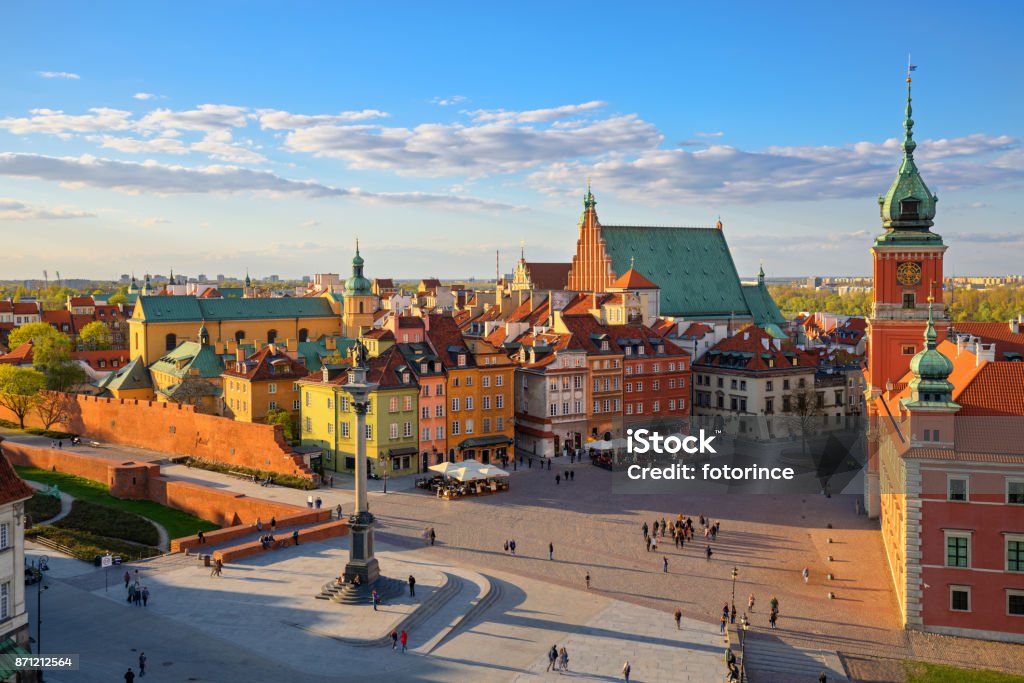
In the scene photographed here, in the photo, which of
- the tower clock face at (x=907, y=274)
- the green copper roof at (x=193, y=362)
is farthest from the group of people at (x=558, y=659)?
the green copper roof at (x=193, y=362)

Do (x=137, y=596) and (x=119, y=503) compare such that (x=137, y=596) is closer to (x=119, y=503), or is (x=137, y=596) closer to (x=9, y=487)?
(x=9, y=487)

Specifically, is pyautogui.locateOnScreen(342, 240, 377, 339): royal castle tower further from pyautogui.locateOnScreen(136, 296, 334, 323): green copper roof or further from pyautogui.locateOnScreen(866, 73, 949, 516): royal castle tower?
pyautogui.locateOnScreen(866, 73, 949, 516): royal castle tower

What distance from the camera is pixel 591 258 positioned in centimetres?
9856

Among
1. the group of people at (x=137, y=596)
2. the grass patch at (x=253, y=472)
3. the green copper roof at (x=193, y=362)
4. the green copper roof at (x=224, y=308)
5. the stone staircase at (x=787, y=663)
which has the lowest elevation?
the stone staircase at (x=787, y=663)

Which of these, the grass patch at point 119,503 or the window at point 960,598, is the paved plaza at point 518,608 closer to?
the window at point 960,598

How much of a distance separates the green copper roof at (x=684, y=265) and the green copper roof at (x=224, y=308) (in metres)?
36.9

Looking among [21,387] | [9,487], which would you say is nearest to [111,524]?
[9,487]

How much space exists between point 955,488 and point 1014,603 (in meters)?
4.71

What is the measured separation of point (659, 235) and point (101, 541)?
70.6 meters

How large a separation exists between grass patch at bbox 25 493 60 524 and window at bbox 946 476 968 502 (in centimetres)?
4743

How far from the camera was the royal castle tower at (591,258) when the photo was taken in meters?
96.8

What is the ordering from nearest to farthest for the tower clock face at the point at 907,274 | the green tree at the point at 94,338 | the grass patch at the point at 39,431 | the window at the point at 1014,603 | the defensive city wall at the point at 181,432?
the window at the point at 1014,603
the tower clock face at the point at 907,274
the defensive city wall at the point at 181,432
the grass patch at the point at 39,431
the green tree at the point at 94,338

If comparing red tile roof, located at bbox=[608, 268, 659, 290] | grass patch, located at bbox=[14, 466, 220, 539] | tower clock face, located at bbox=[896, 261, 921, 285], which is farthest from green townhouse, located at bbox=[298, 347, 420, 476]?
red tile roof, located at bbox=[608, 268, 659, 290]

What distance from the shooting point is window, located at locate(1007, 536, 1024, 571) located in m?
34.6
